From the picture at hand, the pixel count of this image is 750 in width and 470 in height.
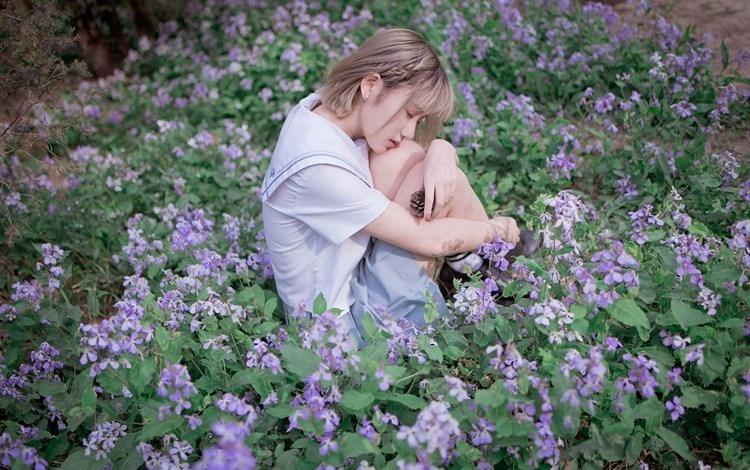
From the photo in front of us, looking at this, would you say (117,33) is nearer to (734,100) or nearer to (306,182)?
(306,182)

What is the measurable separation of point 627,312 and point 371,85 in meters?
1.18

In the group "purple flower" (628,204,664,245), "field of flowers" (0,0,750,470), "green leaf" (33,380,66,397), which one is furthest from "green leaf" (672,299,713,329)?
"green leaf" (33,380,66,397)

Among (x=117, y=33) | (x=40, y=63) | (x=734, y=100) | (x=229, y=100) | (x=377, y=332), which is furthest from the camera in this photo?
(x=117, y=33)

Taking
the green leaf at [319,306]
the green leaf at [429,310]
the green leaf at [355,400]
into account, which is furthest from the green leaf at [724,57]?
the green leaf at [355,400]

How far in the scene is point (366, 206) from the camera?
251 cm

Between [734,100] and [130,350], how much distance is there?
317 cm

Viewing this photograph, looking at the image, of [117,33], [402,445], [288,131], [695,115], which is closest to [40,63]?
[288,131]

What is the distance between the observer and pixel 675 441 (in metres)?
2.07

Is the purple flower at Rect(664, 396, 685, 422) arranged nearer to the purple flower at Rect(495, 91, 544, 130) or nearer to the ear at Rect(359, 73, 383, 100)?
the ear at Rect(359, 73, 383, 100)

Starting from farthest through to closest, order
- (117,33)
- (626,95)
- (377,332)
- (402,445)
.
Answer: (117,33) → (626,95) → (377,332) → (402,445)

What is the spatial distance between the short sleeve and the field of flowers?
336 mm

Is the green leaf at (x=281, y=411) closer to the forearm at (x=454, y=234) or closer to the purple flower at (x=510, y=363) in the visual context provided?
the purple flower at (x=510, y=363)

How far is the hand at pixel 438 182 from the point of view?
2648 mm

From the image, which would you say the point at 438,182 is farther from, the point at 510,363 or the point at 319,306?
the point at 510,363
